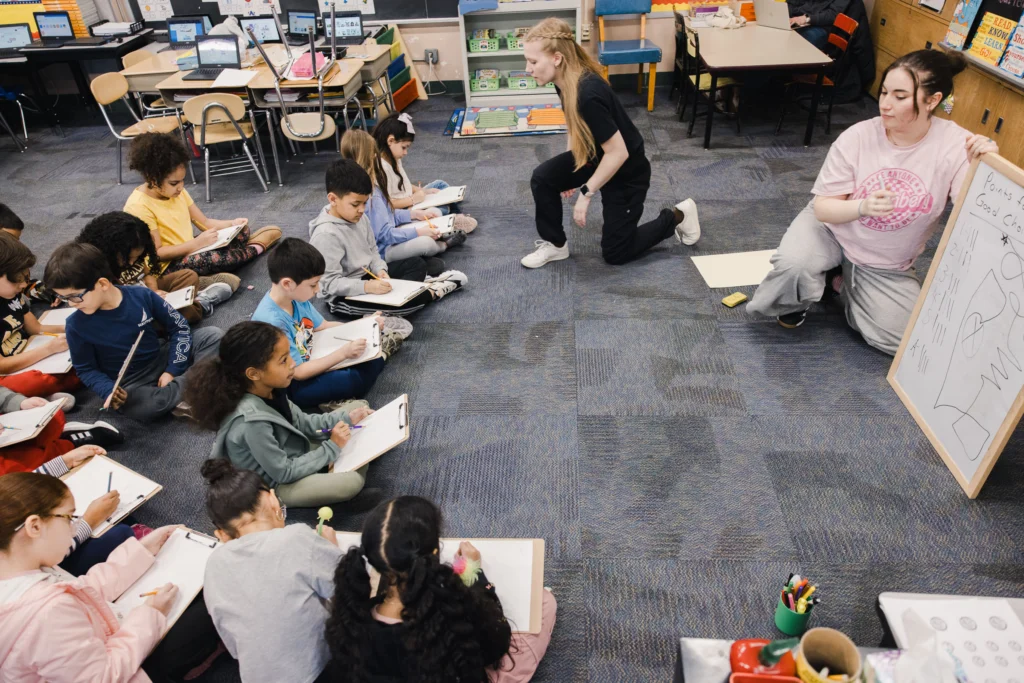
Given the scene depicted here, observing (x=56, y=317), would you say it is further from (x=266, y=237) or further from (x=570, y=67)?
(x=570, y=67)

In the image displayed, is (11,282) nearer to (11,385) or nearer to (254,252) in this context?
(11,385)

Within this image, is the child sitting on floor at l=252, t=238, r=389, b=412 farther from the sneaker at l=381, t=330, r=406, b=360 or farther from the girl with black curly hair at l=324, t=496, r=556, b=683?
the girl with black curly hair at l=324, t=496, r=556, b=683

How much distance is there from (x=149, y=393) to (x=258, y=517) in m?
1.35

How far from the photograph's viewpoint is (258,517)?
1.61 meters

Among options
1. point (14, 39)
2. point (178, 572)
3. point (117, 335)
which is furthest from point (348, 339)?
point (14, 39)

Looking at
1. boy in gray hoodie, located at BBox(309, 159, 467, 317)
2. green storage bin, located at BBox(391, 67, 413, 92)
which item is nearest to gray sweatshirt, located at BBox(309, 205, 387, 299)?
boy in gray hoodie, located at BBox(309, 159, 467, 317)

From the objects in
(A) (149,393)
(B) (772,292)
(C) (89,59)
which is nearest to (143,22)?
(C) (89,59)

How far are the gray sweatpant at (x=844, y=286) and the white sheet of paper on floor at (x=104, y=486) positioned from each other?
255cm

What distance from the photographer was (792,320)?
9.73ft

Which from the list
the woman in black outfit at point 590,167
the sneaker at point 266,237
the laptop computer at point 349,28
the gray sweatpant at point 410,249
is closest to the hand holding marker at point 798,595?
the woman in black outfit at point 590,167

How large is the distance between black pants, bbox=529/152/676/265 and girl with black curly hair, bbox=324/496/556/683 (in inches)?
93.9

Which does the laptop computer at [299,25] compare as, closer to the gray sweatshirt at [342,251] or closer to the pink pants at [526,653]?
the gray sweatshirt at [342,251]

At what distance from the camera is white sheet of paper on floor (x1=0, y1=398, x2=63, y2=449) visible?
2.18 m

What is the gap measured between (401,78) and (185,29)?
74.7 inches
